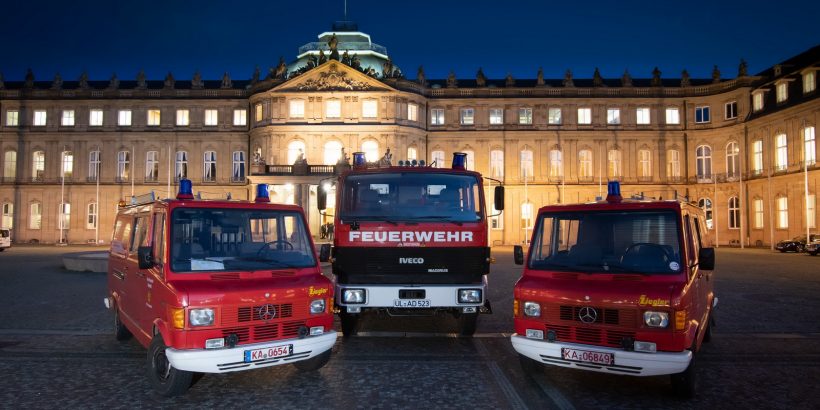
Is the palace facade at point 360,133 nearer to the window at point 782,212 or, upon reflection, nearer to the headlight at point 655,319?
the window at point 782,212

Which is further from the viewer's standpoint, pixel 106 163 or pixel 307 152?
pixel 106 163

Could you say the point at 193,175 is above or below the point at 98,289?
above

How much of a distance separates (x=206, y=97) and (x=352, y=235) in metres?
53.2

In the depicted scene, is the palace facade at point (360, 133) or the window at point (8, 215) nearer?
the palace facade at point (360, 133)

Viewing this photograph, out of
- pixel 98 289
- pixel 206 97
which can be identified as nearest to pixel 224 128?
pixel 206 97

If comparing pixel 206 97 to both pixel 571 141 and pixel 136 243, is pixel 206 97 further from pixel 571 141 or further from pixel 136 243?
pixel 136 243

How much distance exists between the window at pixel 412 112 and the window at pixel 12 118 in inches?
1557

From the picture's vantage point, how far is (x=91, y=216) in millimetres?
57969

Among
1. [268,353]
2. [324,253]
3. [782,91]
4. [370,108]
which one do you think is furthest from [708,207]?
[268,353]

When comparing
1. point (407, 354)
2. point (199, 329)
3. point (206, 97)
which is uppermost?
point (206, 97)

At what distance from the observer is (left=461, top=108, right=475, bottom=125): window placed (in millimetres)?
57472

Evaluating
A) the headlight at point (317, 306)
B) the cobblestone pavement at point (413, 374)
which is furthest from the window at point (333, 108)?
the headlight at point (317, 306)

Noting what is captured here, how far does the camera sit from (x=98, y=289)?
17734 millimetres

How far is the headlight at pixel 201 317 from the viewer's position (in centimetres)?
645
